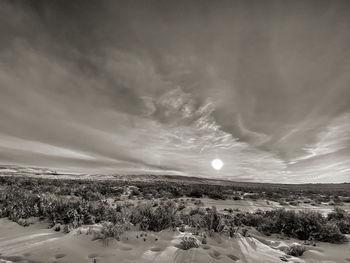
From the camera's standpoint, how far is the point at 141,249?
468cm

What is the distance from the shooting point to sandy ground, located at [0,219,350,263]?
4195 mm

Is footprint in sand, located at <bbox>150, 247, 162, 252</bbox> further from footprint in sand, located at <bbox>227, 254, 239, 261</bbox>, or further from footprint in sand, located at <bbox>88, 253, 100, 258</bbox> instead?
footprint in sand, located at <bbox>227, 254, 239, 261</bbox>

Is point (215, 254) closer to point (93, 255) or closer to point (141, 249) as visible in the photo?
point (141, 249)

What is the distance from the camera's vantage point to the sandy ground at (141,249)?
13.8ft

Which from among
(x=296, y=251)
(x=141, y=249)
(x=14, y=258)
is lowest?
(x=14, y=258)

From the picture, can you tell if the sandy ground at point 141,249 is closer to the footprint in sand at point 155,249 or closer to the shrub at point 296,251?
the footprint in sand at point 155,249

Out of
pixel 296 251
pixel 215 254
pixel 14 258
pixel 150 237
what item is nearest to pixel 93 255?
pixel 14 258

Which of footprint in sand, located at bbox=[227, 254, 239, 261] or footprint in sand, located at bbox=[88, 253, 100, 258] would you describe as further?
footprint in sand, located at bbox=[227, 254, 239, 261]

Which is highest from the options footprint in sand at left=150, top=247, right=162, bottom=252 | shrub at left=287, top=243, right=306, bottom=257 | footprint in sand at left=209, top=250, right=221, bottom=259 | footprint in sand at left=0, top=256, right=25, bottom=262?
shrub at left=287, top=243, right=306, bottom=257

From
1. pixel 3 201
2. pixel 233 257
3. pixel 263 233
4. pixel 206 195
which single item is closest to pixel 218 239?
pixel 233 257

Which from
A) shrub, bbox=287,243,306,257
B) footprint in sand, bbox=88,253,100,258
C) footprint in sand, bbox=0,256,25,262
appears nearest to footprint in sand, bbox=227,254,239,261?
shrub, bbox=287,243,306,257

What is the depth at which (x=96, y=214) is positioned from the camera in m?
7.31

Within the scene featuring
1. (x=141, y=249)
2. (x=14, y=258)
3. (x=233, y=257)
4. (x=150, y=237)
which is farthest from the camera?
(x=150, y=237)

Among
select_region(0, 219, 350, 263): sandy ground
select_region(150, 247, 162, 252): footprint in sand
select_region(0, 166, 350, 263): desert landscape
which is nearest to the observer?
select_region(0, 219, 350, 263): sandy ground
